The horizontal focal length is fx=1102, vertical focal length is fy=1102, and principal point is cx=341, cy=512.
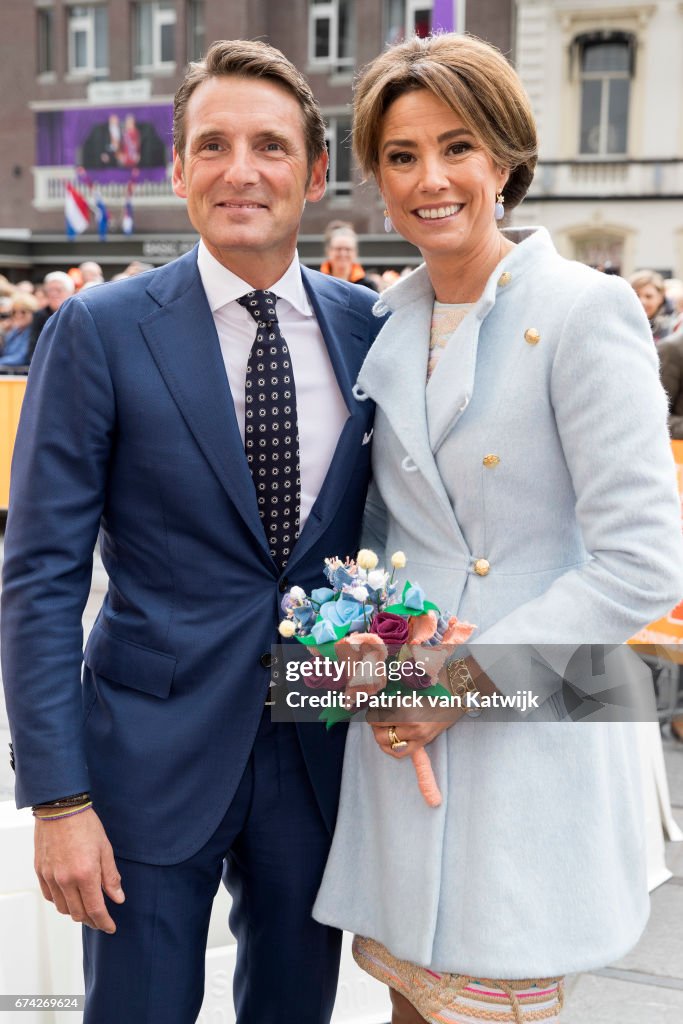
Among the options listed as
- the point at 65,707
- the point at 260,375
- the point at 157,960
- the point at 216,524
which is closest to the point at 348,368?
the point at 260,375

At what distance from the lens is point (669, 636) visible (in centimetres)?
523

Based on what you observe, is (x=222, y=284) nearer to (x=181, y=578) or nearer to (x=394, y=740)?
(x=181, y=578)

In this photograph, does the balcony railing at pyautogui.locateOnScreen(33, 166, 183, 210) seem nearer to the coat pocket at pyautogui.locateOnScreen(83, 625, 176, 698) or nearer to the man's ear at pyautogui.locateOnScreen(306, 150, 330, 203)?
the man's ear at pyautogui.locateOnScreen(306, 150, 330, 203)

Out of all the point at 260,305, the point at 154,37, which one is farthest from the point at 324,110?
the point at 260,305

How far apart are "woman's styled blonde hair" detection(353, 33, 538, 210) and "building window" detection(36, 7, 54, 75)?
29.0 metres

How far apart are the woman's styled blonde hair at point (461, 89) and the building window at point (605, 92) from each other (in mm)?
22539

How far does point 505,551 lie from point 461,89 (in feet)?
2.60

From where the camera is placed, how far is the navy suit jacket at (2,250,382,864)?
→ 1.93 meters

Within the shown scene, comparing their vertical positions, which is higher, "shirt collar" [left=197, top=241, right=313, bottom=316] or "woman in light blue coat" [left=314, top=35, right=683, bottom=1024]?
"shirt collar" [left=197, top=241, right=313, bottom=316]

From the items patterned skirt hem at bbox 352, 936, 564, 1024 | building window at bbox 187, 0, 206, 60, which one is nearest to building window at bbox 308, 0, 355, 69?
building window at bbox 187, 0, 206, 60

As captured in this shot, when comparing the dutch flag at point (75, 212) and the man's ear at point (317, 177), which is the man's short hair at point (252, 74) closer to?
the man's ear at point (317, 177)

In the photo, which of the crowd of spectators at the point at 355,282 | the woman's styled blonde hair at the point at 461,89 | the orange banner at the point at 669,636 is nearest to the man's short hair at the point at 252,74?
the woman's styled blonde hair at the point at 461,89

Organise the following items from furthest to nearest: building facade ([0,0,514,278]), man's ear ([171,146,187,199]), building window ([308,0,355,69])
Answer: building window ([308,0,355,69]) → building facade ([0,0,514,278]) → man's ear ([171,146,187,199])

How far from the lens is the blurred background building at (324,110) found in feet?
73.6
